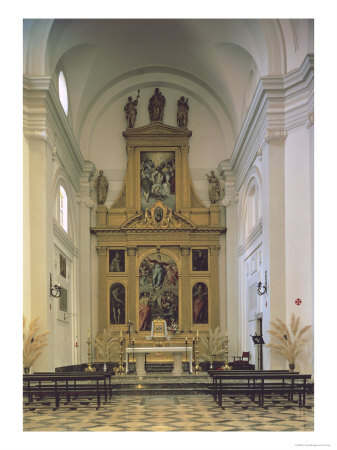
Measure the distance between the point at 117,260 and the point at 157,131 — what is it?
5052 mm

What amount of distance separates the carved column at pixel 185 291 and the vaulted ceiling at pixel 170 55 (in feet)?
14.5

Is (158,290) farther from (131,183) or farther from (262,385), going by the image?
(262,385)

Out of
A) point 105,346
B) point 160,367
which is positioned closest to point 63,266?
point 105,346

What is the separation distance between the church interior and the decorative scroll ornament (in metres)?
0.04

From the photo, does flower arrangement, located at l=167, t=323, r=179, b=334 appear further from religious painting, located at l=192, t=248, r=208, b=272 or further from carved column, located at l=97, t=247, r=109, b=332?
carved column, located at l=97, t=247, r=109, b=332

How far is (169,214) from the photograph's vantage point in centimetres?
2425

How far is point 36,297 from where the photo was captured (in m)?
15.9

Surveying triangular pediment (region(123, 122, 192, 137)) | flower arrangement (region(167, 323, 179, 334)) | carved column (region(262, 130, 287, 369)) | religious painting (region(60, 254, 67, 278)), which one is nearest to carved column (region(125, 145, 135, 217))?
triangular pediment (region(123, 122, 192, 137))

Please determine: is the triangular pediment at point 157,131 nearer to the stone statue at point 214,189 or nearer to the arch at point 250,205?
the stone statue at point 214,189

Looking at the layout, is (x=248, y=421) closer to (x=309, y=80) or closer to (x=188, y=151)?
(x=309, y=80)

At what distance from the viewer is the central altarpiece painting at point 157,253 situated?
2380cm

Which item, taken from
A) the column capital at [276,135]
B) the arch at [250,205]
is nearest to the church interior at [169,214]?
the column capital at [276,135]
